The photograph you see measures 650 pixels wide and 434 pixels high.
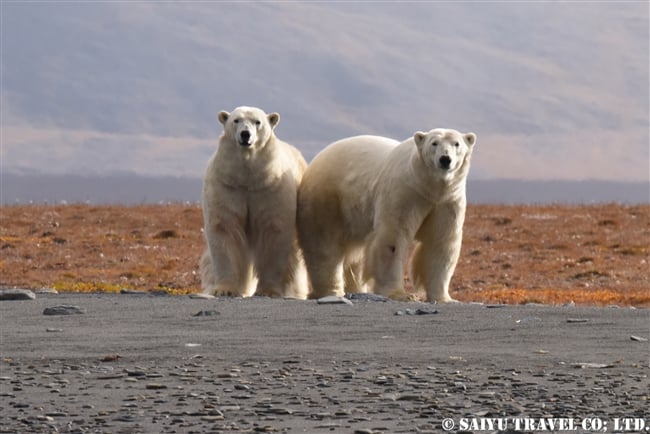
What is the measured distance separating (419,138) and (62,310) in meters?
4.75

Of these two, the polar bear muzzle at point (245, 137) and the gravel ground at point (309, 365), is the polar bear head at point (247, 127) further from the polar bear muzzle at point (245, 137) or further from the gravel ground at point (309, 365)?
the gravel ground at point (309, 365)

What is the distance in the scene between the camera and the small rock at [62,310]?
1234 centimetres

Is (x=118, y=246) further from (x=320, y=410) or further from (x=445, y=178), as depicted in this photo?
(x=320, y=410)

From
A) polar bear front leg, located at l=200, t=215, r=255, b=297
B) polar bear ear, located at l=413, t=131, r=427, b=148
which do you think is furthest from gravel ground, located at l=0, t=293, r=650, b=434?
polar bear ear, located at l=413, t=131, r=427, b=148

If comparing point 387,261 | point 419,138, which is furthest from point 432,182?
point 387,261

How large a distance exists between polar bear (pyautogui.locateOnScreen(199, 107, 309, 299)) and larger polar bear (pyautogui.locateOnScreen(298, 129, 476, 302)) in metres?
0.57

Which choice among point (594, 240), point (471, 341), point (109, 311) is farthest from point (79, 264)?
point (471, 341)

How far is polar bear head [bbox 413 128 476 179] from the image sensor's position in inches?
566

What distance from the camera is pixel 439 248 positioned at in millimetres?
15102

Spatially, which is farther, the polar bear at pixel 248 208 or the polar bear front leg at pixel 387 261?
the polar bear at pixel 248 208

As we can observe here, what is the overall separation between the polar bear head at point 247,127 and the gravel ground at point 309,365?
221 cm

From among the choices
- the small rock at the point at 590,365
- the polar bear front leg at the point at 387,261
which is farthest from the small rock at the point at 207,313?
the small rock at the point at 590,365

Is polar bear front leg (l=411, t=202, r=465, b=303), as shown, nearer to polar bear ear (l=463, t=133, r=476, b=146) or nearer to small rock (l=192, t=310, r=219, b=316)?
polar bear ear (l=463, t=133, r=476, b=146)

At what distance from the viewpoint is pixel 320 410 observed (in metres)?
7.72
